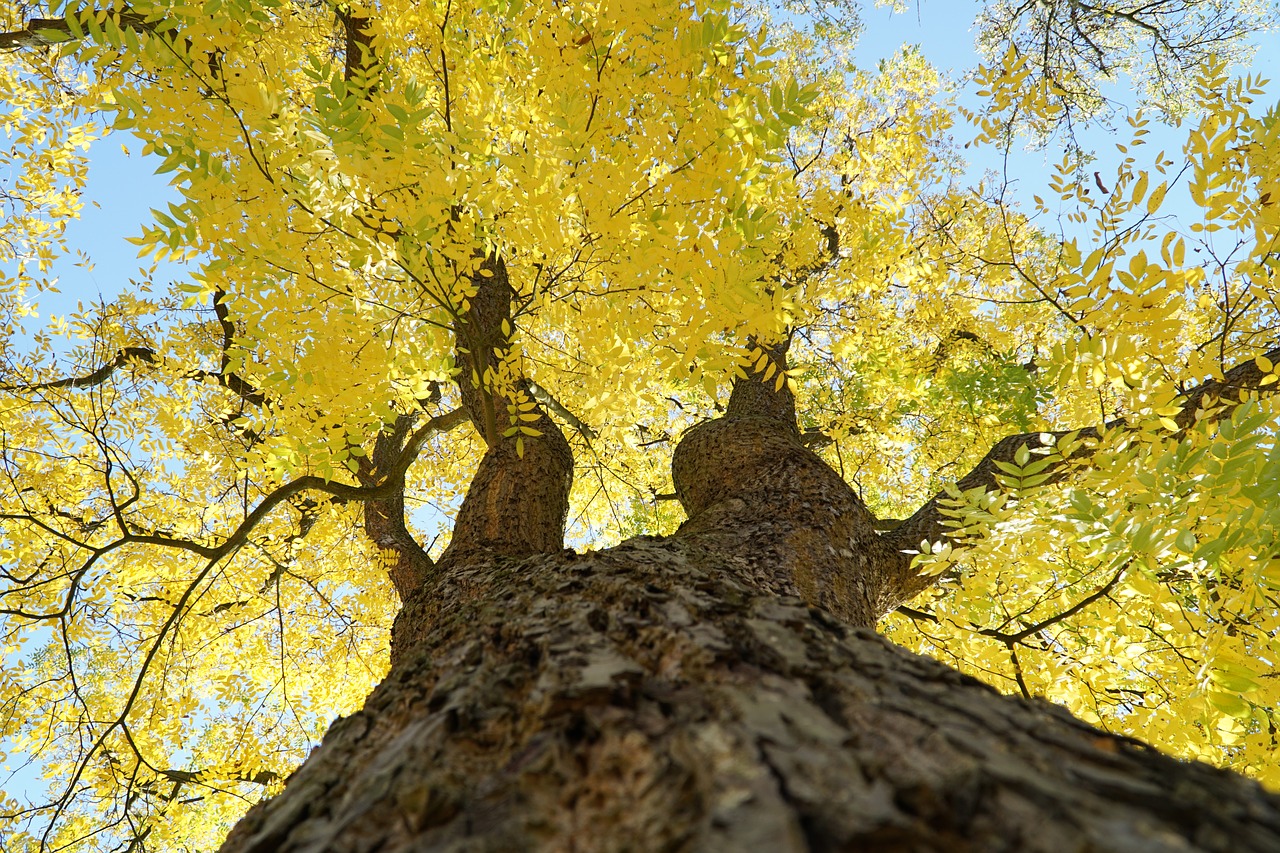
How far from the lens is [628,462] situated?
21.1 feet

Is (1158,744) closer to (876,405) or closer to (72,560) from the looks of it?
(876,405)

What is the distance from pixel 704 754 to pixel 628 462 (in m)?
5.67

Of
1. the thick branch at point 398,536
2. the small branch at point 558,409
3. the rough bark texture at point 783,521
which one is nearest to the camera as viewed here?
the rough bark texture at point 783,521

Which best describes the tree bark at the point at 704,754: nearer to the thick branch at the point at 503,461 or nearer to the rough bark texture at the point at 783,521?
the rough bark texture at the point at 783,521

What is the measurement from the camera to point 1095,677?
3.18m

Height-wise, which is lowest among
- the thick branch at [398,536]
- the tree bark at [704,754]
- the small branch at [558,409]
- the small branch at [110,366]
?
the tree bark at [704,754]

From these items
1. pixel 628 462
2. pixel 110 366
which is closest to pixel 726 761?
pixel 628 462

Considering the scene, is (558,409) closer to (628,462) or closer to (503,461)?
(503,461)

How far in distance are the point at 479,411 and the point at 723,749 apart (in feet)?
11.4

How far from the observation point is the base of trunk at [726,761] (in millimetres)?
620

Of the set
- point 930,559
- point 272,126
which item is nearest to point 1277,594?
point 930,559

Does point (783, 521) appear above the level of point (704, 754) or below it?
above

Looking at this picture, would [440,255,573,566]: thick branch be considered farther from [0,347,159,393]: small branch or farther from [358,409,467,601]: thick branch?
[0,347,159,393]: small branch

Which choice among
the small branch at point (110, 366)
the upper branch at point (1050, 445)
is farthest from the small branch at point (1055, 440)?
the small branch at point (110, 366)
